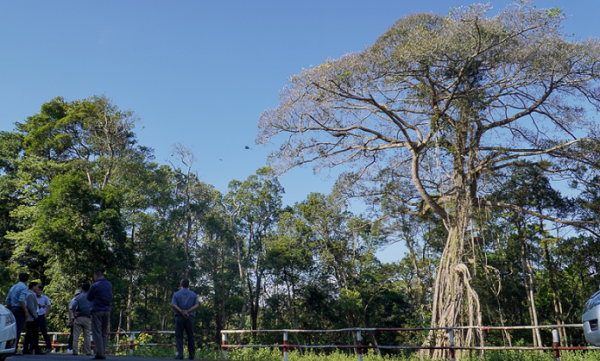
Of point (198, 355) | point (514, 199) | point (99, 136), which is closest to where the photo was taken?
point (198, 355)

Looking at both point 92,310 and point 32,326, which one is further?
point 32,326

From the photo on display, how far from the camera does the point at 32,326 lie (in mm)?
10109

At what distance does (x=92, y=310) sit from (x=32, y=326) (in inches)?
104

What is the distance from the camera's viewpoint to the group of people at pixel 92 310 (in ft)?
28.2

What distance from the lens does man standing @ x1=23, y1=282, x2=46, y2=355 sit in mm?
9648

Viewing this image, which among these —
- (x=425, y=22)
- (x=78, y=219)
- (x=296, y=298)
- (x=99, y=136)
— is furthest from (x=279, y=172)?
(x=296, y=298)

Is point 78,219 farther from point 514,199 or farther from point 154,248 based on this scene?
point 514,199

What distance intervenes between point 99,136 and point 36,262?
28.2 feet

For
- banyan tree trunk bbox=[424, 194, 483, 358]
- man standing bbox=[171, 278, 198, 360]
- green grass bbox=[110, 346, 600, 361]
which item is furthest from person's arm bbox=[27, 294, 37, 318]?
banyan tree trunk bbox=[424, 194, 483, 358]

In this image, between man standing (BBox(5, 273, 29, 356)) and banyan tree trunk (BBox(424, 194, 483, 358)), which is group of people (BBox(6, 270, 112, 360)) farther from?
banyan tree trunk (BBox(424, 194, 483, 358))

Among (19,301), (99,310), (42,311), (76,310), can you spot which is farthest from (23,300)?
(99,310)

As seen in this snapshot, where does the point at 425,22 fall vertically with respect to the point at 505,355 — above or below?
above

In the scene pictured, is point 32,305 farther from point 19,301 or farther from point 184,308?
point 184,308

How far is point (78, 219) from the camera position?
25391 millimetres
